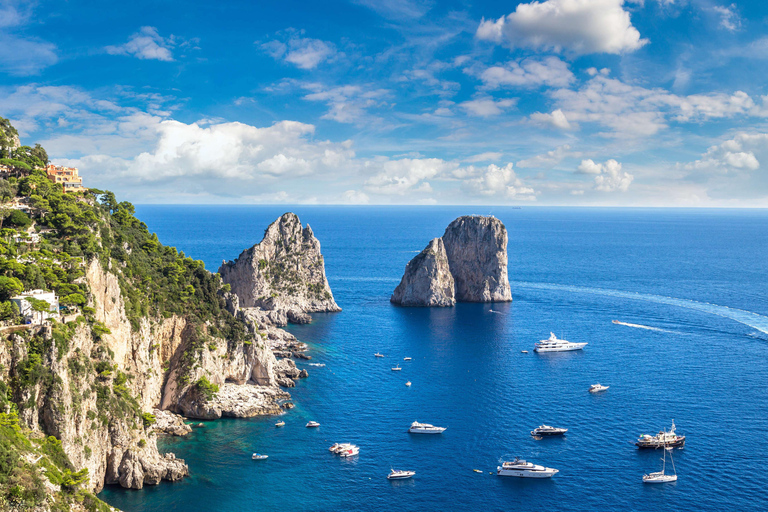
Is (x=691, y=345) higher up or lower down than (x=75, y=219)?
lower down

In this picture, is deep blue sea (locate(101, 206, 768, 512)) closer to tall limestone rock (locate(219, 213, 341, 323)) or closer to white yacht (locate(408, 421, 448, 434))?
white yacht (locate(408, 421, 448, 434))

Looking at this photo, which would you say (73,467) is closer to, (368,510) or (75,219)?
(368,510)

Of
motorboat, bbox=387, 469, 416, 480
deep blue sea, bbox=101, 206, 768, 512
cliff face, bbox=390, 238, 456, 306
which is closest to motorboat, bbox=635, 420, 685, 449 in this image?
deep blue sea, bbox=101, 206, 768, 512

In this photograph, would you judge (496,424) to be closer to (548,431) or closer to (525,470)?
(548,431)

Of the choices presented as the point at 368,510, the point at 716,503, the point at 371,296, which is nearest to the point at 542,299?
the point at 371,296

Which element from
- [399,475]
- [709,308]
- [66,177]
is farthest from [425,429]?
[709,308]

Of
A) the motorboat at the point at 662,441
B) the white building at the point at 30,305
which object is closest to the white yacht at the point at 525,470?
the motorboat at the point at 662,441

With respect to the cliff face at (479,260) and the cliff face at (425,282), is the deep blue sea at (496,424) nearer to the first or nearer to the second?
the cliff face at (425,282)
